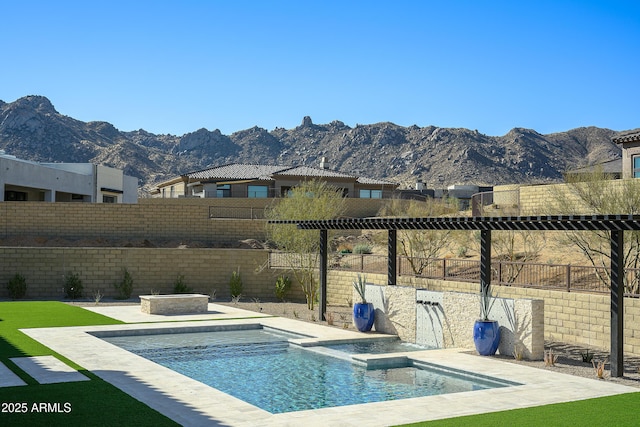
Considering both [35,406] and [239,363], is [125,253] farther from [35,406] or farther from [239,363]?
[35,406]

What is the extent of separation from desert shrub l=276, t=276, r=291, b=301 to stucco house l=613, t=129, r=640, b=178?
16.6 m

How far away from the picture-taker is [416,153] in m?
118

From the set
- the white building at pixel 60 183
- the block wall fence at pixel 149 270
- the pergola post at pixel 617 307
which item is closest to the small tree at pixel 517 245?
the block wall fence at pixel 149 270

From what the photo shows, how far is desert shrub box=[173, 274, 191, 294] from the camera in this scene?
3197 centimetres

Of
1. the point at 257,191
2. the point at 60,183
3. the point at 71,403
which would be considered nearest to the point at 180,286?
the point at 71,403

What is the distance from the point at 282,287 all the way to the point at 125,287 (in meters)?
6.81

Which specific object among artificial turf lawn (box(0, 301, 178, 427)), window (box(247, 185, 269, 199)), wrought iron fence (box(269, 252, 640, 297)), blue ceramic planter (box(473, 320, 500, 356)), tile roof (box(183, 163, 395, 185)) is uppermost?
tile roof (box(183, 163, 395, 185))

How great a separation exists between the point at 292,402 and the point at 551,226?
6.95m

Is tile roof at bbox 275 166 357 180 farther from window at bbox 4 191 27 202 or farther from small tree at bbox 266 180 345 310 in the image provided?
small tree at bbox 266 180 345 310

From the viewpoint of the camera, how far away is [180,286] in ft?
105

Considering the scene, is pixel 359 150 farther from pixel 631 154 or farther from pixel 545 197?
pixel 545 197

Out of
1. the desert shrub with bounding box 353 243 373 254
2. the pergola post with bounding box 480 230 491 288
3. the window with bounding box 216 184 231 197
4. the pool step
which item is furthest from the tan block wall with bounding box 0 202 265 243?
the pool step

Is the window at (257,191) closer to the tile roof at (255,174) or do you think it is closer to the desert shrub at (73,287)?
the tile roof at (255,174)

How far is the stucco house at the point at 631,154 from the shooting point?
34250mm
